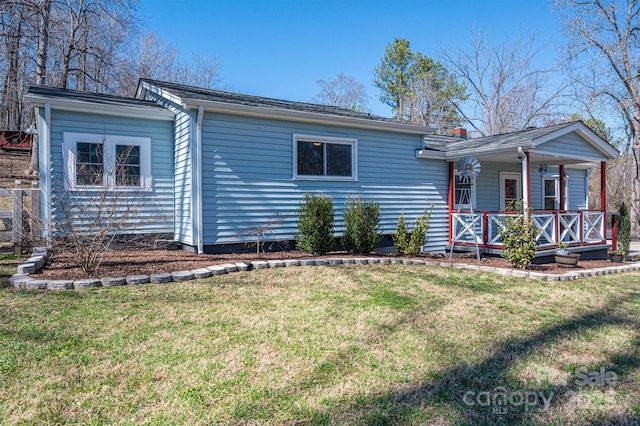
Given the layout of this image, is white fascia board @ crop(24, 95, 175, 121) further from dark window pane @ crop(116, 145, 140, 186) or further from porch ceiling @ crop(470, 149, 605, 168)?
porch ceiling @ crop(470, 149, 605, 168)

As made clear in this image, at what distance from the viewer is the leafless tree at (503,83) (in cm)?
2191

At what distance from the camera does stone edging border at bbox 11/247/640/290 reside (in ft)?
15.2

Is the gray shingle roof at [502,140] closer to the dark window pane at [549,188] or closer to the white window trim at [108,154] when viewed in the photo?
the dark window pane at [549,188]

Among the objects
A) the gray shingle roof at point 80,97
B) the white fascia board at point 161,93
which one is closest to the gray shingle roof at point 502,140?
the white fascia board at point 161,93

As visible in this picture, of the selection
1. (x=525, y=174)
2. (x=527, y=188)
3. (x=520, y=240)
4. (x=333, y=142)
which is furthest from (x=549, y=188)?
(x=333, y=142)

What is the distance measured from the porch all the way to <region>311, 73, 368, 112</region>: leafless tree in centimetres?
1982

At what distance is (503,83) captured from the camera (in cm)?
2314

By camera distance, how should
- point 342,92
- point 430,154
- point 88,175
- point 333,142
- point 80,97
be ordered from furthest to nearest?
point 342,92
point 430,154
point 333,142
point 80,97
point 88,175

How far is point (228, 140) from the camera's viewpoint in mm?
7520

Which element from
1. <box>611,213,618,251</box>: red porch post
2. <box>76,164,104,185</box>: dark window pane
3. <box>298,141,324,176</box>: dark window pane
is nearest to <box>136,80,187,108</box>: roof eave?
<box>76,164,104,185</box>: dark window pane

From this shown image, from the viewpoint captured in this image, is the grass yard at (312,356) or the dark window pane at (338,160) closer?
the grass yard at (312,356)

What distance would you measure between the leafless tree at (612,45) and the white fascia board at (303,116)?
7.82 meters

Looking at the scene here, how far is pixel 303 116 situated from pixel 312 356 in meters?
5.90

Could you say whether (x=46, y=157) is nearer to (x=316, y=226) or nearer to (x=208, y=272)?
(x=208, y=272)
